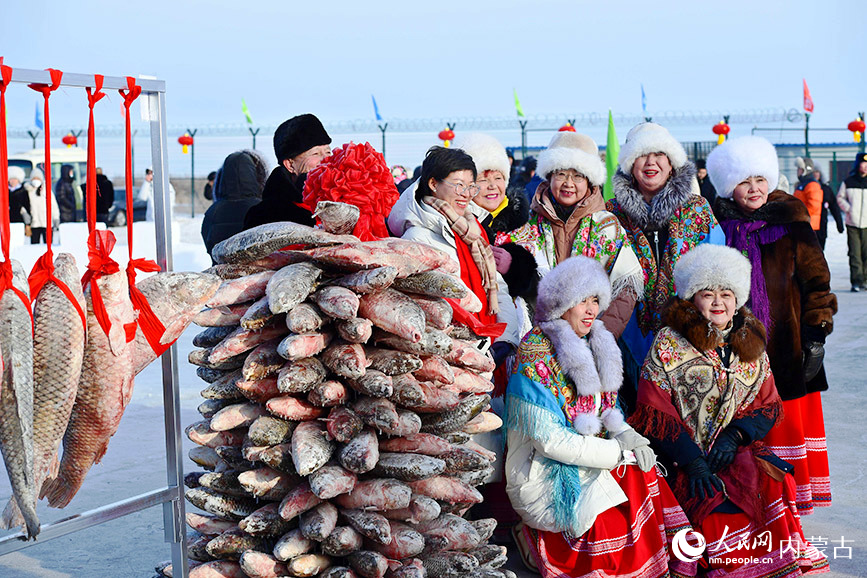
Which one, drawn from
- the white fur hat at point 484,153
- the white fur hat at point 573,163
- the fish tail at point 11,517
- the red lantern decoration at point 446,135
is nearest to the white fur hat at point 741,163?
the white fur hat at point 573,163

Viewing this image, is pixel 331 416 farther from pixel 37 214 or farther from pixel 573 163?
pixel 37 214

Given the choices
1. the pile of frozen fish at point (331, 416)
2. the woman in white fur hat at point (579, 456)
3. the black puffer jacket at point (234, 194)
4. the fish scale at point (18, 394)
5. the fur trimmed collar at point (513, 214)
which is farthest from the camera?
the black puffer jacket at point (234, 194)

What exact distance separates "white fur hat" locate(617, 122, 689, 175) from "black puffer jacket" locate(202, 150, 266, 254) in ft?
6.31

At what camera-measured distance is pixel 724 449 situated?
3734 millimetres

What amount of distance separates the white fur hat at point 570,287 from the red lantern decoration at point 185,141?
2108 centimetres

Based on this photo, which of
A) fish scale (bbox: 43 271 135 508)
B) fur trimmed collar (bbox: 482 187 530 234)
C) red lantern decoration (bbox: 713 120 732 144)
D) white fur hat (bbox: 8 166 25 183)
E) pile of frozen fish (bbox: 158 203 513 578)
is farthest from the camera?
red lantern decoration (bbox: 713 120 732 144)

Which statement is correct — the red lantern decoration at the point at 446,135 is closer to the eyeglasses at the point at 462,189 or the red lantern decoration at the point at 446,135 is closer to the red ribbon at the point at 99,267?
the eyeglasses at the point at 462,189

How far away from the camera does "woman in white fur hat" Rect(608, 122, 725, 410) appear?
14.1ft

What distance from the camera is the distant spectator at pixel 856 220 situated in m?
11.9

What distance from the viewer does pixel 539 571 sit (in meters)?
3.73

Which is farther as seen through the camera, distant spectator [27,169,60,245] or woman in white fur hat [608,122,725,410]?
distant spectator [27,169,60,245]

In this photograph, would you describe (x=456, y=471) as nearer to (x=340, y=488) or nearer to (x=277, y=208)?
(x=340, y=488)

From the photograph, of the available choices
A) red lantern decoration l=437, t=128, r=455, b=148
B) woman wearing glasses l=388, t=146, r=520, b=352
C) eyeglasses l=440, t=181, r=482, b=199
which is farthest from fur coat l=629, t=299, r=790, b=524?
red lantern decoration l=437, t=128, r=455, b=148

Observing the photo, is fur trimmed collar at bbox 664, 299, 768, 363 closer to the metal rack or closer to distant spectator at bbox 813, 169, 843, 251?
the metal rack
